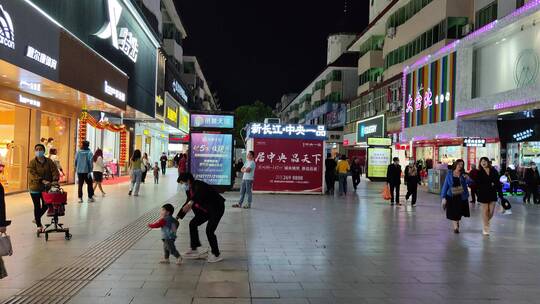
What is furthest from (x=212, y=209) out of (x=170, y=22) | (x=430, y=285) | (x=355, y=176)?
(x=170, y=22)

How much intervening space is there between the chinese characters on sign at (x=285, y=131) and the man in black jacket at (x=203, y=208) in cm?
1203

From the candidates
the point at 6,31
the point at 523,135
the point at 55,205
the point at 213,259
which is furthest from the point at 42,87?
the point at 523,135

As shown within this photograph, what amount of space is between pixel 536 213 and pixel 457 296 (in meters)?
10.9

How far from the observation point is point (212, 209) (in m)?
7.49

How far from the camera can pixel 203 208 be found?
7.43m

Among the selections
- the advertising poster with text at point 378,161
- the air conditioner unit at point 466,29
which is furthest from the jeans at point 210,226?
the air conditioner unit at point 466,29

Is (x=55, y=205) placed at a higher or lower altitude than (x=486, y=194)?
lower

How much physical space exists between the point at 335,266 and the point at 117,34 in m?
16.5

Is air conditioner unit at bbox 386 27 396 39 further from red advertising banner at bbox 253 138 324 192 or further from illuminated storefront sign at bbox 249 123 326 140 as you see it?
red advertising banner at bbox 253 138 324 192

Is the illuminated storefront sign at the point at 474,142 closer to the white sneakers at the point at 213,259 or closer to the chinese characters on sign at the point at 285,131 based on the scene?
the chinese characters on sign at the point at 285,131

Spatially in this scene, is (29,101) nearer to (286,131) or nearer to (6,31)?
(6,31)

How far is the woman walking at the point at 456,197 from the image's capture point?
1076 cm

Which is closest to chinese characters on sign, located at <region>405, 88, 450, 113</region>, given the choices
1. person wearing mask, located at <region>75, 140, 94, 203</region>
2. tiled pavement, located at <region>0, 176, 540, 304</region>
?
tiled pavement, located at <region>0, 176, 540, 304</region>

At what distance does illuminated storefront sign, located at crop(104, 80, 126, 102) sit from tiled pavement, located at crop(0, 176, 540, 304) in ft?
24.6
